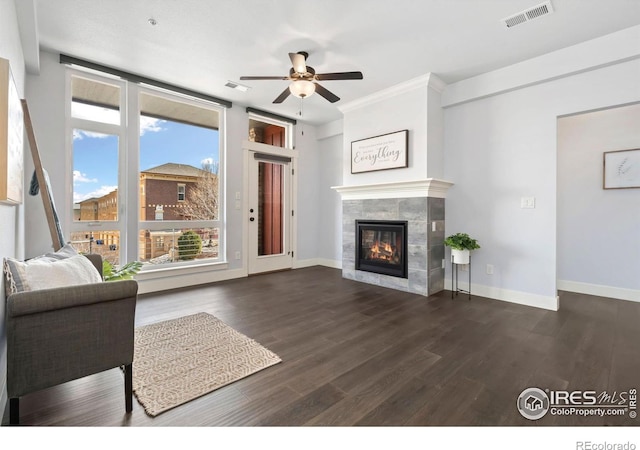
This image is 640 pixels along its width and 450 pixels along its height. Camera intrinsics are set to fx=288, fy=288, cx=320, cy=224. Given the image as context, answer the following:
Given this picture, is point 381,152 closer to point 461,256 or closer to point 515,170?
point 515,170

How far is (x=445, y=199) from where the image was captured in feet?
13.5

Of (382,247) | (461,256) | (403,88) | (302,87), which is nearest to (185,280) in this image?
(382,247)

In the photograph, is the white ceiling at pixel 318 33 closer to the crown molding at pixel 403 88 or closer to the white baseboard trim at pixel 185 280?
the crown molding at pixel 403 88

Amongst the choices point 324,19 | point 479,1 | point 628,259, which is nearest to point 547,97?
point 479,1

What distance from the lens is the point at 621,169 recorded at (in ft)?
11.9

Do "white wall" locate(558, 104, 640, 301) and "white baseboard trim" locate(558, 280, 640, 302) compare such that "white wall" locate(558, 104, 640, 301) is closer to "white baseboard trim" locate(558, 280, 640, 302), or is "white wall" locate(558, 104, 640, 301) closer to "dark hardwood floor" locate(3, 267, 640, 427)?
"white baseboard trim" locate(558, 280, 640, 302)

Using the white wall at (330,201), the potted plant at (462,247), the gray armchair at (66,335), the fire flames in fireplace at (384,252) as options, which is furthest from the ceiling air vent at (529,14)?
the gray armchair at (66,335)

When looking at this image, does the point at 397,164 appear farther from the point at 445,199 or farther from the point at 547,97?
the point at 547,97

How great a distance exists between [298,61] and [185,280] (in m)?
3.33

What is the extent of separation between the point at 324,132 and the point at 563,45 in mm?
3743

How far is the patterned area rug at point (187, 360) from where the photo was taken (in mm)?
1698

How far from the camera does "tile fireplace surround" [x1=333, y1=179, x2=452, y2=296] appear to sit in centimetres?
379

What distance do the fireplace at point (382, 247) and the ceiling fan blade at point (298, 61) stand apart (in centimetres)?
232
